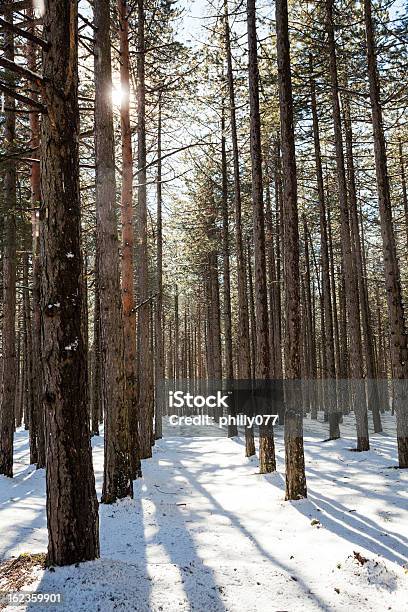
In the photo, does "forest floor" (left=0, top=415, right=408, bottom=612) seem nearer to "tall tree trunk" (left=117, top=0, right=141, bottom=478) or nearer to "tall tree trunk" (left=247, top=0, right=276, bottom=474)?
"tall tree trunk" (left=247, top=0, right=276, bottom=474)

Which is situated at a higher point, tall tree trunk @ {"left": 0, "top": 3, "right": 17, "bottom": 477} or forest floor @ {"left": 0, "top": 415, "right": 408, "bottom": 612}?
tall tree trunk @ {"left": 0, "top": 3, "right": 17, "bottom": 477}

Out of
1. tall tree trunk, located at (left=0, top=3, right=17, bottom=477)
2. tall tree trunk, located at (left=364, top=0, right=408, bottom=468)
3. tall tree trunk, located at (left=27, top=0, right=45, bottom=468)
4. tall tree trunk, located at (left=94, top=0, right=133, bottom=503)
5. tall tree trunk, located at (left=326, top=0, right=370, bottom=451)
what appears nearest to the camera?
tall tree trunk, located at (left=94, top=0, right=133, bottom=503)

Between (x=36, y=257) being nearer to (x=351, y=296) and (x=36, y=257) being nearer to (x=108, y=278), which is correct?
(x=108, y=278)

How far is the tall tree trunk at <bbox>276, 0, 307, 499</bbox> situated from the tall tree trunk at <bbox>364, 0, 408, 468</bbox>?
306cm

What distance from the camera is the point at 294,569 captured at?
4.75 m

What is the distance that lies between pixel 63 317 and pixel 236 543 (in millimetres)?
3678

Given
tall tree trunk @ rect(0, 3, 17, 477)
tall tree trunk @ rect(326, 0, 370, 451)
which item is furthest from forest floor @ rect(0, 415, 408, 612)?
tall tree trunk @ rect(326, 0, 370, 451)

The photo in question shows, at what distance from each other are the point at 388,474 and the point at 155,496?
4.72m

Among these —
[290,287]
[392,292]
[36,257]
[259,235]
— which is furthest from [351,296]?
[36,257]

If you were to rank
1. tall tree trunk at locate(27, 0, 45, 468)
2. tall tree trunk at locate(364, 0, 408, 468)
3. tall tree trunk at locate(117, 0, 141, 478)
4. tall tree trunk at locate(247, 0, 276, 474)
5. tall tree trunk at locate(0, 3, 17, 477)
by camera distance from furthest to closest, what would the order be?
tall tree trunk at locate(0, 3, 17, 477)
tall tree trunk at locate(27, 0, 45, 468)
tall tree trunk at locate(247, 0, 276, 474)
tall tree trunk at locate(364, 0, 408, 468)
tall tree trunk at locate(117, 0, 141, 478)

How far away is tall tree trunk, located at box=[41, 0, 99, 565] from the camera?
388cm

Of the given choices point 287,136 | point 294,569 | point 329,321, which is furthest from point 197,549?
point 329,321

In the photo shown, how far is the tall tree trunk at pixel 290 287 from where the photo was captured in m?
7.29

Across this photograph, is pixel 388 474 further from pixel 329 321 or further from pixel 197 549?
pixel 329 321
